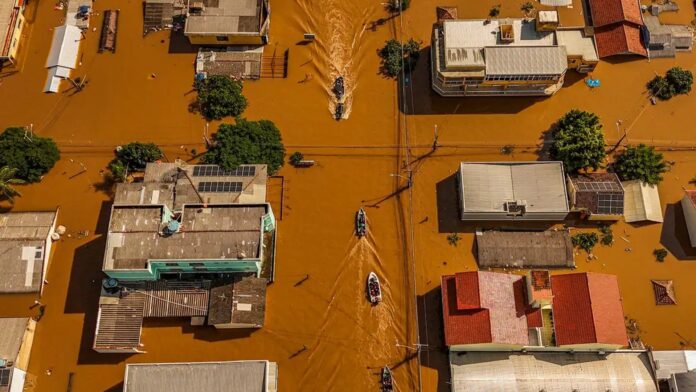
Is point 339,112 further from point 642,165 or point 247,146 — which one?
point 642,165

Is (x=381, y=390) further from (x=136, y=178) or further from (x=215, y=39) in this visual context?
(x=215, y=39)

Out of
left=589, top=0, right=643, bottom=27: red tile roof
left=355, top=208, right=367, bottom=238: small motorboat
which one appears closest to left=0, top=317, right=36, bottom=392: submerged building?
left=355, top=208, right=367, bottom=238: small motorboat

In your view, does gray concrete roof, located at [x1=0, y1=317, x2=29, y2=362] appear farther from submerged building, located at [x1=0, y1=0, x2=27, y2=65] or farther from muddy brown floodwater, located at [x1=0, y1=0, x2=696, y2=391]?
submerged building, located at [x1=0, y1=0, x2=27, y2=65]

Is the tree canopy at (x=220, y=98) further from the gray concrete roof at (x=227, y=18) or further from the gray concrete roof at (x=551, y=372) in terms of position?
the gray concrete roof at (x=551, y=372)

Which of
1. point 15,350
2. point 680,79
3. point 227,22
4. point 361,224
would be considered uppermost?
point 227,22

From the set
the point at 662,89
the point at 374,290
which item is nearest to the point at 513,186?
the point at 374,290

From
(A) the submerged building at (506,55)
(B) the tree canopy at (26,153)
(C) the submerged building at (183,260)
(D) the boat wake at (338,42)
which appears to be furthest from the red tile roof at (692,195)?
(B) the tree canopy at (26,153)
